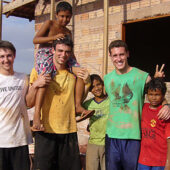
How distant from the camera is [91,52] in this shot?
638 cm

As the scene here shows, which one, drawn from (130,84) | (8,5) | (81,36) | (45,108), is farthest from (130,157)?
(8,5)

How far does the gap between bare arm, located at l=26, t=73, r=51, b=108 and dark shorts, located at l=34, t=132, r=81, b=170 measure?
0.35 m

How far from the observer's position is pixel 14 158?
8.82 feet

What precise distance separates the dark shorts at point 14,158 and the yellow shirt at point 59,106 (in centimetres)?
34

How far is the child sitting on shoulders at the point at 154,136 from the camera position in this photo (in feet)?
8.30

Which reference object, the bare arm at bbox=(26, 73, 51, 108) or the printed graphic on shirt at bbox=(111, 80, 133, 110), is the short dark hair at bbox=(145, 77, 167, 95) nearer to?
the printed graphic on shirt at bbox=(111, 80, 133, 110)

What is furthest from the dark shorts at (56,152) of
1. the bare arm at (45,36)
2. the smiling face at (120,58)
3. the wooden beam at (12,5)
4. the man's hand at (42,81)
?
the wooden beam at (12,5)

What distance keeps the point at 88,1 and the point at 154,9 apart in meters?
1.84

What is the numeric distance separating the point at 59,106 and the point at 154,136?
1009 millimetres

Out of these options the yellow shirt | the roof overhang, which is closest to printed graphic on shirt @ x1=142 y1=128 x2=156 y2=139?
the yellow shirt

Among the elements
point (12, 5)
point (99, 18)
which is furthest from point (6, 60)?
point (12, 5)

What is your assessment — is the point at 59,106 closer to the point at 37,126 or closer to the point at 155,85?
the point at 37,126

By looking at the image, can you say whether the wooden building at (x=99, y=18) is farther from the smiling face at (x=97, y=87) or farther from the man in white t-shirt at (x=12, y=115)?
the man in white t-shirt at (x=12, y=115)

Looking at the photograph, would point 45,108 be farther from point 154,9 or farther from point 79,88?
point 154,9
